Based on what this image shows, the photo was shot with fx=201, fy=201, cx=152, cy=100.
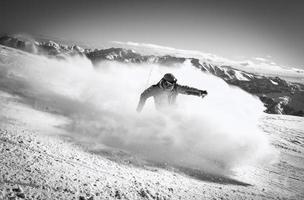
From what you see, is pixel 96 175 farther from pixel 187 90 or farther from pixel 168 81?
pixel 187 90

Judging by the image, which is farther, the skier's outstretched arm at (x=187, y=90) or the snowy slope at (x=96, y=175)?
the skier's outstretched arm at (x=187, y=90)

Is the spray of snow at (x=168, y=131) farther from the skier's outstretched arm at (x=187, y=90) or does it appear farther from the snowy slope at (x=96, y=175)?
the skier's outstretched arm at (x=187, y=90)

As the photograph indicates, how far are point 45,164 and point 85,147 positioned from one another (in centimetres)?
151

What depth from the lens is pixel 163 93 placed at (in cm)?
963

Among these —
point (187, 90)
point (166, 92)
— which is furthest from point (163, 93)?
point (187, 90)

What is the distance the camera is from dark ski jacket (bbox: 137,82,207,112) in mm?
9430

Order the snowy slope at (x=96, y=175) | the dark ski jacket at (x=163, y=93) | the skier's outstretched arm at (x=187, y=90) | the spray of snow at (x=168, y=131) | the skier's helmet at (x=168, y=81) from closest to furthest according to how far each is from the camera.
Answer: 1. the snowy slope at (x=96, y=175)
2. the spray of snow at (x=168, y=131)
3. the skier's helmet at (x=168, y=81)
4. the dark ski jacket at (x=163, y=93)
5. the skier's outstretched arm at (x=187, y=90)

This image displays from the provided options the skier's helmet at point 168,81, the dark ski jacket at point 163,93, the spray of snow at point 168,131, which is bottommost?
the spray of snow at point 168,131

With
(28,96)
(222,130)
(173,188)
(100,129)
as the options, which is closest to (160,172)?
(173,188)

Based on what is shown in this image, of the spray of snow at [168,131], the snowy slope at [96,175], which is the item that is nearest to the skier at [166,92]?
the spray of snow at [168,131]

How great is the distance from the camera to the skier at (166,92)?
9.30 meters

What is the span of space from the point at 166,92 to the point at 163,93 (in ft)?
0.51

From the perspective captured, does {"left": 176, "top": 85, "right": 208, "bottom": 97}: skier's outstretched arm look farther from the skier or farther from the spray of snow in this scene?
the spray of snow

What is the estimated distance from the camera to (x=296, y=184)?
5.82 m
